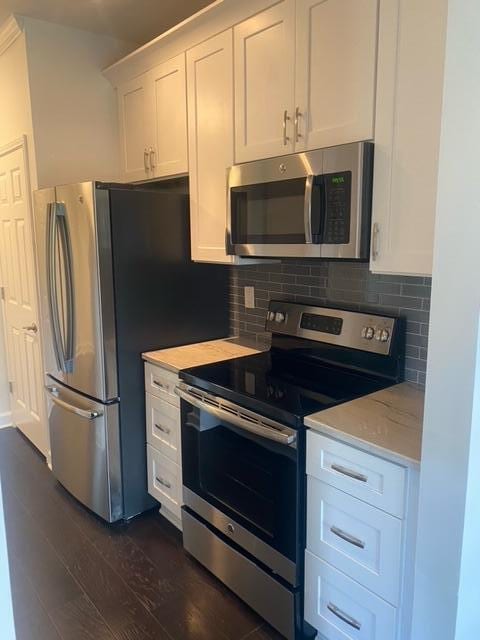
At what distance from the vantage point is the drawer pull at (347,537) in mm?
1480

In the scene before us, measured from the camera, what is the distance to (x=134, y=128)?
9.38ft

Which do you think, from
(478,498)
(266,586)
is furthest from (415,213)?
(266,586)

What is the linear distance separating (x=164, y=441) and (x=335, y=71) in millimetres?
1780

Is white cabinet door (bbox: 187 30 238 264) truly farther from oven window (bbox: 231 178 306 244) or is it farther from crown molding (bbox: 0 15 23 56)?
crown molding (bbox: 0 15 23 56)

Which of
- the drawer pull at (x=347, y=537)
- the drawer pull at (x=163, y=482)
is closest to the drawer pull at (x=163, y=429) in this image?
the drawer pull at (x=163, y=482)

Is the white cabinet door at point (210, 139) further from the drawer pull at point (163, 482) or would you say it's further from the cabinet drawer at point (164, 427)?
the drawer pull at point (163, 482)

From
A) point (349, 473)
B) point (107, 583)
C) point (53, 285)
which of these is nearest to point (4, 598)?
point (349, 473)

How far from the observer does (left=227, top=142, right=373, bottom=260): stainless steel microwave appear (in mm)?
1637

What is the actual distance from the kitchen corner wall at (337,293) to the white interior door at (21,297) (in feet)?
4.52

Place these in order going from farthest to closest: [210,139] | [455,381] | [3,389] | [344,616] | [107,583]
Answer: [3,389]
[210,139]
[107,583]
[344,616]
[455,381]

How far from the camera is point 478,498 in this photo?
1152mm

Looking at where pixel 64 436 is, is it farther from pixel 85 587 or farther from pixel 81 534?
pixel 85 587

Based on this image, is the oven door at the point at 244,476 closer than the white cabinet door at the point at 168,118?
Yes

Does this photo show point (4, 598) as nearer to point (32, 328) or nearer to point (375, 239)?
point (375, 239)
